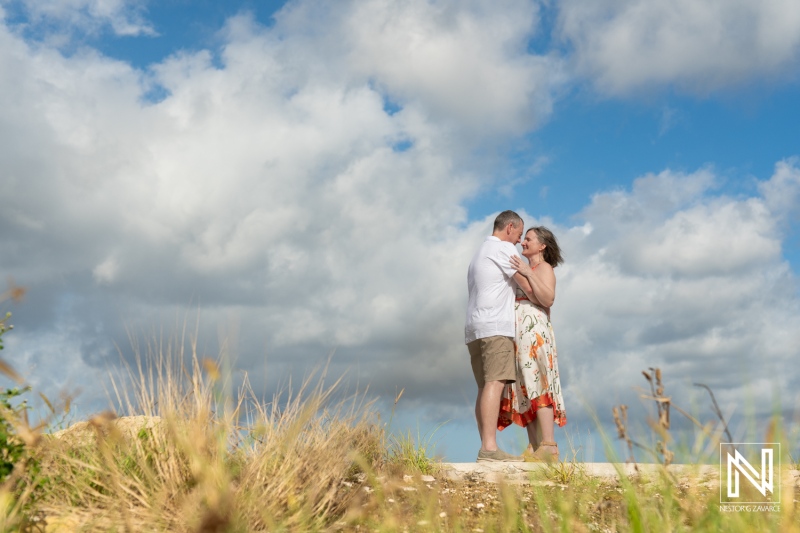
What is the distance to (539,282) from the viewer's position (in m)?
7.44

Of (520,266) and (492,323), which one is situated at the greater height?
(520,266)

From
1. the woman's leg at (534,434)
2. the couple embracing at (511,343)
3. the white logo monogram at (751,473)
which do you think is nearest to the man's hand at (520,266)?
the couple embracing at (511,343)

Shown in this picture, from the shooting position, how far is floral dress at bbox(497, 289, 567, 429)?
7.40 m

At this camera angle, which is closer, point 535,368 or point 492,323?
point 492,323

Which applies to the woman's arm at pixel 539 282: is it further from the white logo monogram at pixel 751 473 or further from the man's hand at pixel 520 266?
the white logo monogram at pixel 751 473

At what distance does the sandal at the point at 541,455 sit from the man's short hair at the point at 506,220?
7.38 feet

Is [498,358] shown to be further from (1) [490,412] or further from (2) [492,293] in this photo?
(2) [492,293]

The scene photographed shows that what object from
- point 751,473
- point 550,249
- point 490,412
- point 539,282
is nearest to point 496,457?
point 490,412

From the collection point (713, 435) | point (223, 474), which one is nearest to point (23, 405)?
point (223, 474)

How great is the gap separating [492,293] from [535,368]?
0.89 meters

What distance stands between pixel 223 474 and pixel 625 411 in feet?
7.43

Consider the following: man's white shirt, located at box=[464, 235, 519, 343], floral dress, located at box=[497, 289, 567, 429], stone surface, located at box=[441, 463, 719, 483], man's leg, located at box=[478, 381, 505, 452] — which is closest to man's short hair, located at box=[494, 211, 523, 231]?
man's white shirt, located at box=[464, 235, 519, 343]

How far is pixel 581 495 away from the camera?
5.51m

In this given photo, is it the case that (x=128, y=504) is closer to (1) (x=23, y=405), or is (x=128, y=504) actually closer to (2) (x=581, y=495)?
(1) (x=23, y=405)
